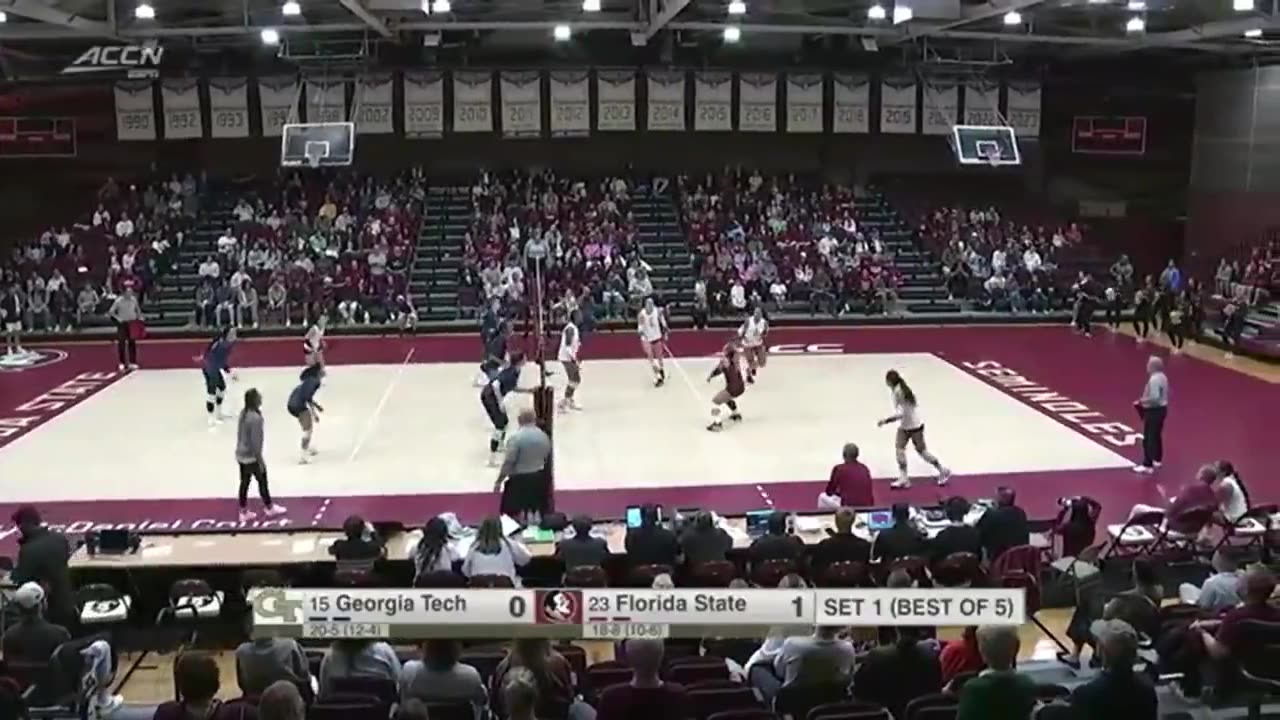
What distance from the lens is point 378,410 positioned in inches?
813

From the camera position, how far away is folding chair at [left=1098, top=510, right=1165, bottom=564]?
11.9 metres

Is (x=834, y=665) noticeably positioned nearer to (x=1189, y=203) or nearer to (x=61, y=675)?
(x=61, y=675)

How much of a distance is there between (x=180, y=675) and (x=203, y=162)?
3316cm

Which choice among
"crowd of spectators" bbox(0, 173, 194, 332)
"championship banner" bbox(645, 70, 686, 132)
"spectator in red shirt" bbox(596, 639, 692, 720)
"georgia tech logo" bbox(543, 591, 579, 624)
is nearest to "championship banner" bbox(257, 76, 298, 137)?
"crowd of spectators" bbox(0, 173, 194, 332)

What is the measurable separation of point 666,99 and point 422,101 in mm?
6591

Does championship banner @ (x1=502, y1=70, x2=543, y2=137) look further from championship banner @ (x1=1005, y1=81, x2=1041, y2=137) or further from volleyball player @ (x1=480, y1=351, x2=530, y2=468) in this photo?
volleyball player @ (x1=480, y1=351, x2=530, y2=468)

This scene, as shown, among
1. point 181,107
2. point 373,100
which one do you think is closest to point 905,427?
point 373,100

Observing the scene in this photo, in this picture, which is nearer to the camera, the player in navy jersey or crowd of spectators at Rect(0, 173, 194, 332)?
the player in navy jersey

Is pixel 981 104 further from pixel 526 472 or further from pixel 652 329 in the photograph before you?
pixel 526 472

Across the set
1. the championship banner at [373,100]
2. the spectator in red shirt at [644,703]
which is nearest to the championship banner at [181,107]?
the championship banner at [373,100]

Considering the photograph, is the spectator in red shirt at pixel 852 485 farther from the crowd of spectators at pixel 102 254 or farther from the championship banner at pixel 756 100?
the championship banner at pixel 756 100

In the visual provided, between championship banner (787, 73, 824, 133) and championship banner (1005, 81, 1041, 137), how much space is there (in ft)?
17.6

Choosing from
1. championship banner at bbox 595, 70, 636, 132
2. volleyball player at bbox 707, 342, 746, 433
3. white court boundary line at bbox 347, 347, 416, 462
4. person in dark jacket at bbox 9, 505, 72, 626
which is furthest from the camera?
championship banner at bbox 595, 70, 636, 132

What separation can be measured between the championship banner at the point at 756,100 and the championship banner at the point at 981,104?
5322 mm
